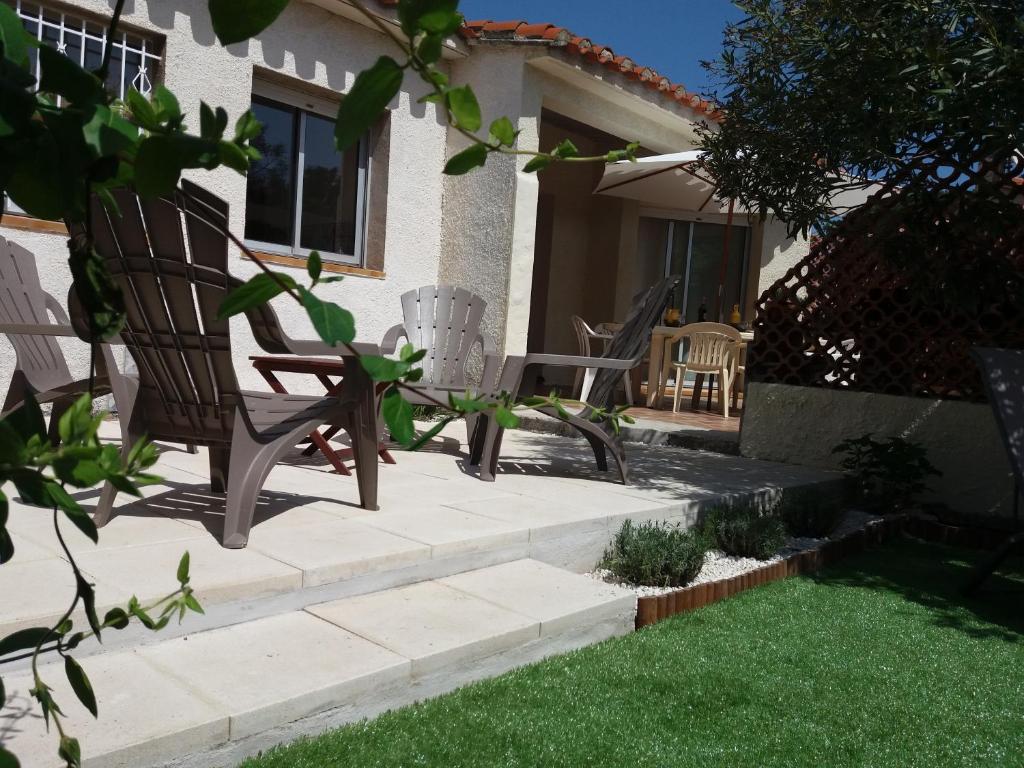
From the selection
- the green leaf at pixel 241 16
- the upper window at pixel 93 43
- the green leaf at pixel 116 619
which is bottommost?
the green leaf at pixel 116 619

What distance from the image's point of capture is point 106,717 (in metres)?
2.05

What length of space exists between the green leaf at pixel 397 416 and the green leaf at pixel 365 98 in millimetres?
185

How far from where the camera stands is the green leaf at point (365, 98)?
0.55 meters

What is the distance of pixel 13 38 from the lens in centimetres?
57

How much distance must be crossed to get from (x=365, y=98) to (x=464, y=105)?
0.27 ft

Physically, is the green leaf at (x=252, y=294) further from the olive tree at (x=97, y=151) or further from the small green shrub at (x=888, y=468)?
the small green shrub at (x=888, y=468)

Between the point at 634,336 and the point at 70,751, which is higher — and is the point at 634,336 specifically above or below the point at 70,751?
above

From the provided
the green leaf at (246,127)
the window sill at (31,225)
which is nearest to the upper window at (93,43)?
the window sill at (31,225)

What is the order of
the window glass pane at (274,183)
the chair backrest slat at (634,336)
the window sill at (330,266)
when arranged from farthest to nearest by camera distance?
the window glass pane at (274,183), the window sill at (330,266), the chair backrest slat at (634,336)

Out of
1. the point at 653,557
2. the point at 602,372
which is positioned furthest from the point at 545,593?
the point at 602,372

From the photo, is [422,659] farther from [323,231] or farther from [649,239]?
[649,239]

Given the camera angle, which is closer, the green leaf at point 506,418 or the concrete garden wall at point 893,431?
the green leaf at point 506,418

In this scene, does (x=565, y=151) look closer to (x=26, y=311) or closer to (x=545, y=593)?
(x=545, y=593)

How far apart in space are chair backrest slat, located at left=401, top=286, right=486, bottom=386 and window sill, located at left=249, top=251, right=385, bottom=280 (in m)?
0.90
